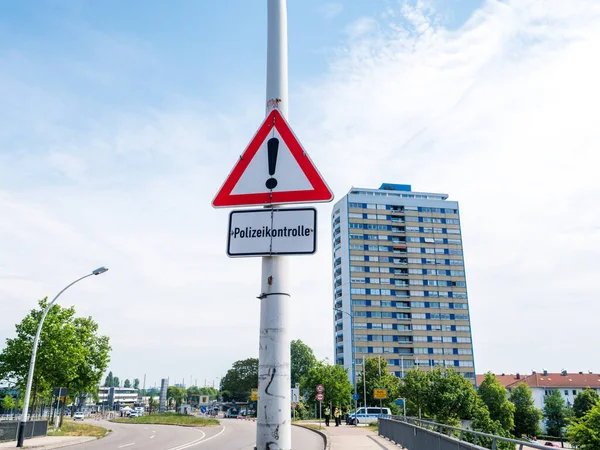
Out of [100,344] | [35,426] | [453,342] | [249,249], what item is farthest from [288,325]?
[453,342]

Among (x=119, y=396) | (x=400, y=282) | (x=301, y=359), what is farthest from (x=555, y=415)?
(x=119, y=396)

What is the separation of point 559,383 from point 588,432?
111 metres

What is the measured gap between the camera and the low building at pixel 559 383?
118m

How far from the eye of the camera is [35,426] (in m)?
26.4

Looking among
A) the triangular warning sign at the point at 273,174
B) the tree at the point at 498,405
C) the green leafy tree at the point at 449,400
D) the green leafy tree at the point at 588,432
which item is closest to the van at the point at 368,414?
the green leafy tree at the point at 449,400

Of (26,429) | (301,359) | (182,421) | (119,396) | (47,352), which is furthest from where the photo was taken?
(119,396)

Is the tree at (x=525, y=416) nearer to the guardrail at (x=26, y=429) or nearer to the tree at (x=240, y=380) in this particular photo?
the tree at (x=240, y=380)

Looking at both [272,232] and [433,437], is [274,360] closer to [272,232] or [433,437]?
[272,232]

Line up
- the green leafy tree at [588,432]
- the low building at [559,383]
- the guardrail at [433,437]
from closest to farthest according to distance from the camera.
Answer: the guardrail at [433,437]
the green leafy tree at [588,432]
the low building at [559,383]

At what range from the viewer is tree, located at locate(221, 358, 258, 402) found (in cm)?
10600

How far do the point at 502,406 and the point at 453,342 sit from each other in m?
17.0

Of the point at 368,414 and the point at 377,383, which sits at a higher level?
the point at 377,383

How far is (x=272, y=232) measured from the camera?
288 cm

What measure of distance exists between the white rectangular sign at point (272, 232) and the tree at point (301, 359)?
106 meters
